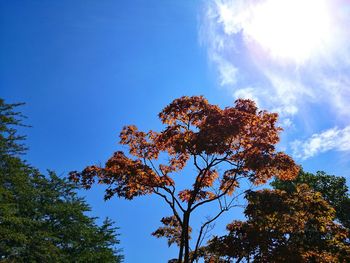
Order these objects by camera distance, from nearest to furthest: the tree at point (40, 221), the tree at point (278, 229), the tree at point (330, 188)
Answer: the tree at point (278, 229), the tree at point (40, 221), the tree at point (330, 188)

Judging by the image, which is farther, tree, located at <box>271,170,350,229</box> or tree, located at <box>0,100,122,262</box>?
tree, located at <box>271,170,350,229</box>

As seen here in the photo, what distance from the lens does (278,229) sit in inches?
469

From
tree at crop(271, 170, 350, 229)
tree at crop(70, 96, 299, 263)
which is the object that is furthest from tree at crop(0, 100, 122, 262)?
tree at crop(271, 170, 350, 229)

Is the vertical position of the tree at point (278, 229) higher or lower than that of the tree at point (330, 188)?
lower

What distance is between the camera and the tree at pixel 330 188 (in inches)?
1127

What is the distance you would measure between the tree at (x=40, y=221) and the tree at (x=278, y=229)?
1301 cm

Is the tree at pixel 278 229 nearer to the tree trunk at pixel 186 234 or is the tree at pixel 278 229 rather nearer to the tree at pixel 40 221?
the tree trunk at pixel 186 234

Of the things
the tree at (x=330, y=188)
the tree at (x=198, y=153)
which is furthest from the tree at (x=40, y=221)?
the tree at (x=330, y=188)

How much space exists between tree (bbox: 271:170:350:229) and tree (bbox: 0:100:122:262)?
55.0ft

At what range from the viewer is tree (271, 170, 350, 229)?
2862 centimetres

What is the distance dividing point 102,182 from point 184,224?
12.2 feet

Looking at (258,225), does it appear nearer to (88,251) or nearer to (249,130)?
(249,130)

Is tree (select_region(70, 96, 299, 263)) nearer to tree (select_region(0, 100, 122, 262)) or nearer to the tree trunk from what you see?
the tree trunk

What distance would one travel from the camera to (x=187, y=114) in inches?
507
